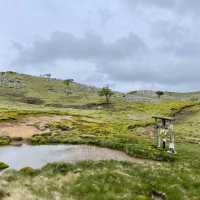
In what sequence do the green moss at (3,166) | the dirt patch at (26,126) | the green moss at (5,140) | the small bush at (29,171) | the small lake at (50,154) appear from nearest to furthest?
1. the small bush at (29,171)
2. the green moss at (3,166)
3. the small lake at (50,154)
4. the green moss at (5,140)
5. the dirt patch at (26,126)

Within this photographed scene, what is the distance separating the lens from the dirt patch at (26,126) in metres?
71.8

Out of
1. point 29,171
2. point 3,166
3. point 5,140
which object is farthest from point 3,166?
point 5,140

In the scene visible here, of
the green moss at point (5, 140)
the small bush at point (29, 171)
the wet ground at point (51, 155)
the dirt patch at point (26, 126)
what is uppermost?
the dirt patch at point (26, 126)

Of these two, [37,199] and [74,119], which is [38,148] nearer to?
[37,199]

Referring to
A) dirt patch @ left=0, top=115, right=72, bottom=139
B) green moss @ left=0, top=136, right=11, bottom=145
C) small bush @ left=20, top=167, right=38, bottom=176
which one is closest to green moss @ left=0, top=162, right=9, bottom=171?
small bush @ left=20, top=167, right=38, bottom=176

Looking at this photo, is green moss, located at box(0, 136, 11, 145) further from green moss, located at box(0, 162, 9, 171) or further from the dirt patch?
green moss, located at box(0, 162, 9, 171)

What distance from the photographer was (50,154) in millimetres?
53781

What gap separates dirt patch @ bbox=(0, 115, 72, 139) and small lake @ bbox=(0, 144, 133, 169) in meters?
10.2

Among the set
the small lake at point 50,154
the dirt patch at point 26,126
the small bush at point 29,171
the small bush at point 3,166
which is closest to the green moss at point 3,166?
the small bush at point 3,166

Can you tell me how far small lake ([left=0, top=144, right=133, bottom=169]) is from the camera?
49188 mm

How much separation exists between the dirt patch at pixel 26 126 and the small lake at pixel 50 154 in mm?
10189

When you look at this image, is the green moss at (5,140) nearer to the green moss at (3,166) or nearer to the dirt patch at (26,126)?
the dirt patch at (26,126)

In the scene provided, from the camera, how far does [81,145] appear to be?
60.2 metres

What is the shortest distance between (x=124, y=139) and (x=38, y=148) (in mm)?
14024
